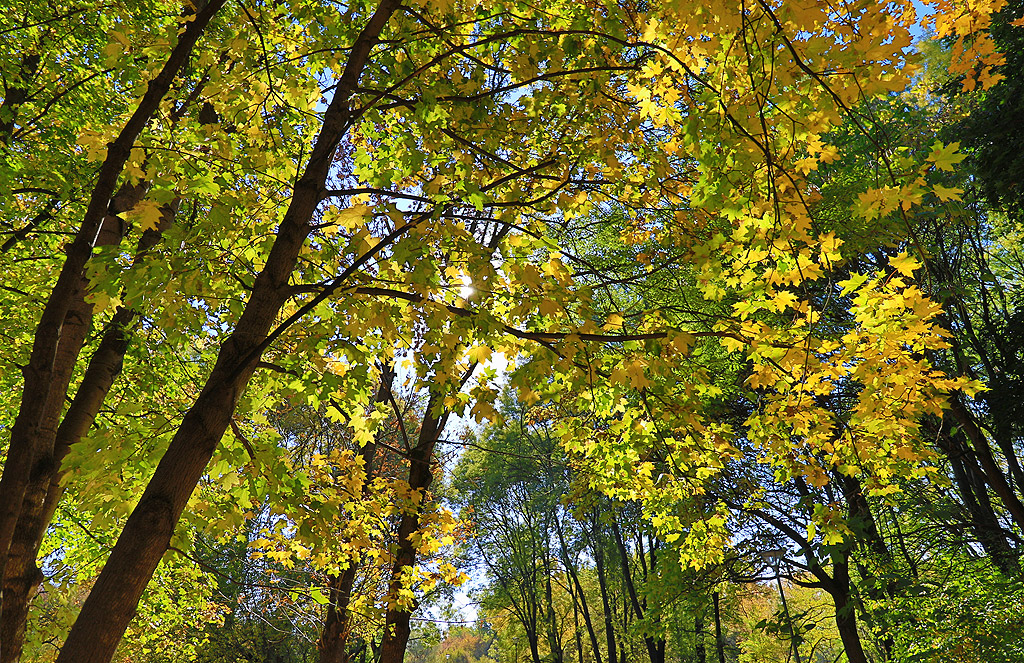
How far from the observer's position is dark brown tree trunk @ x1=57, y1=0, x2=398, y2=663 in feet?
8.55

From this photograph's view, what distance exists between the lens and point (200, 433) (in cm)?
301

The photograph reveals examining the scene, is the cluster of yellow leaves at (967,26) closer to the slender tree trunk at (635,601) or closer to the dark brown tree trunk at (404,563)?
the dark brown tree trunk at (404,563)

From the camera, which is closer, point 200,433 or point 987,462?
point 200,433

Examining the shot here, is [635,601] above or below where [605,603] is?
below

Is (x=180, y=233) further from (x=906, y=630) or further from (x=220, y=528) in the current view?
(x=906, y=630)

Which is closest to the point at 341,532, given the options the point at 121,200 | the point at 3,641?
the point at 3,641

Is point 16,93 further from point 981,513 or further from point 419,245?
point 981,513

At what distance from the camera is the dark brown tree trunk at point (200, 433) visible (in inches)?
103

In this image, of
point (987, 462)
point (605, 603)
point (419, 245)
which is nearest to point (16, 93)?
point (419, 245)

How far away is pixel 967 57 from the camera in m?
4.13

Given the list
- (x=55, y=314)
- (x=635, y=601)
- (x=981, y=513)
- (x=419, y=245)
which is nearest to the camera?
(x=419, y=245)

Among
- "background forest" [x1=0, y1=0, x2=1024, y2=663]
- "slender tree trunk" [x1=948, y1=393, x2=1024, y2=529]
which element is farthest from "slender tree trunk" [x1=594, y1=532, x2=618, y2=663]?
"background forest" [x1=0, y1=0, x2=1024, y2=663]

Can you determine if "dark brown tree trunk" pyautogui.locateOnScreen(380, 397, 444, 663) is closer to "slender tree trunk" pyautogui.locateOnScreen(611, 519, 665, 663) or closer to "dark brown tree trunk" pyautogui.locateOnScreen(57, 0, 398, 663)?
"dark brown tree trunk" pyautogui.locateOnScreen(57, 0, 398, 663)

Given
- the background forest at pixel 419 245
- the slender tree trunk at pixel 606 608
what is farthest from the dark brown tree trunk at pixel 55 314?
the slender tree trunk at pixel 606 608
